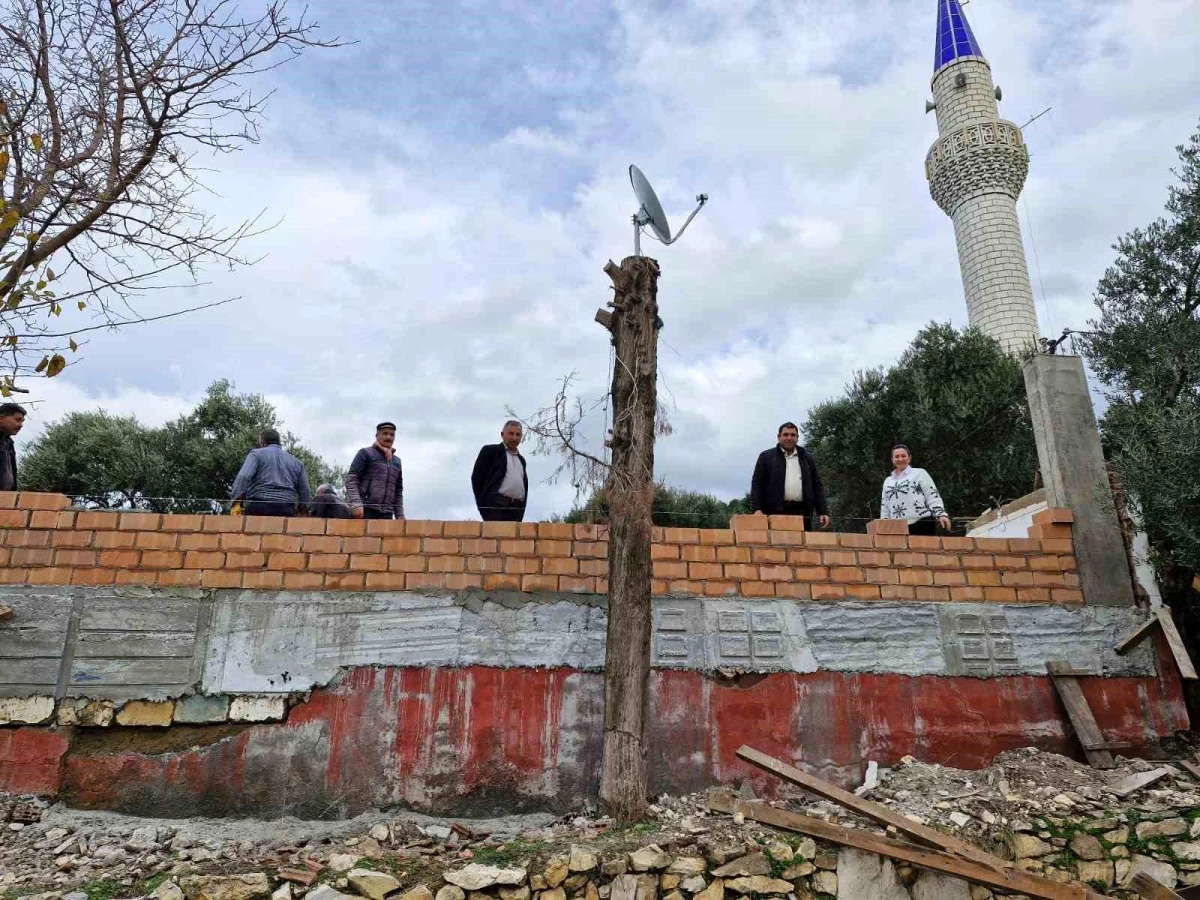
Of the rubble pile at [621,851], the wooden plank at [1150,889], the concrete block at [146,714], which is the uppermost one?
the concrete block at [146,714]

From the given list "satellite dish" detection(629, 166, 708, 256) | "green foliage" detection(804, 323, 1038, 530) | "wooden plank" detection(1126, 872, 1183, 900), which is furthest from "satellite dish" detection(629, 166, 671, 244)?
"green foliage" detection(804, 323, 1038, 530)

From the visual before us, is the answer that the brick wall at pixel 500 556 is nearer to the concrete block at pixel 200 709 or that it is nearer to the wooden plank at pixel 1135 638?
the wooden plank at pixel 1135 638

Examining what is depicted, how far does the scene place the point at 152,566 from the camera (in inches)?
191

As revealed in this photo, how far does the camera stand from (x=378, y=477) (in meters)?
6.01

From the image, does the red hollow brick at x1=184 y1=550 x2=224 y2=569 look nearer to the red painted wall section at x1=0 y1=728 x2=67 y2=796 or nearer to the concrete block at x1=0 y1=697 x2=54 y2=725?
the concrete block at x1=0 y1=697 x2=54 y2=725

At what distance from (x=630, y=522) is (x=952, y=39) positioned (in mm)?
27591

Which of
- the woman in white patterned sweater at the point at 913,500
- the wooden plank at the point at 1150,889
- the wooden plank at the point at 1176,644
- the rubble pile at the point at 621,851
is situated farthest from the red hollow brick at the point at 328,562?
the wooden plank at the point at 1176,644

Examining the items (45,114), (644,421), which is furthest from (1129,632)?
(45,114)

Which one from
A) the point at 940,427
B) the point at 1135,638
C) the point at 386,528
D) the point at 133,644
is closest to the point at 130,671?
the point at 133,644

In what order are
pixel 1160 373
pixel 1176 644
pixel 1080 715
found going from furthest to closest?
pixel 1160 373, pixel 1176 644, pixel 1080 715

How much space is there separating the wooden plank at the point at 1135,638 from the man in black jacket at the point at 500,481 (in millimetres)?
4188

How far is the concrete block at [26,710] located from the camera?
4.50m

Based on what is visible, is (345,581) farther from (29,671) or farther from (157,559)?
(29,671)

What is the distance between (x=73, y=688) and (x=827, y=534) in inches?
182
